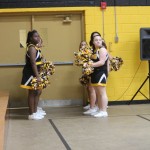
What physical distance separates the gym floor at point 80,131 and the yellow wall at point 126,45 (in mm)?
878

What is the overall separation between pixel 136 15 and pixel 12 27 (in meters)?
2.59

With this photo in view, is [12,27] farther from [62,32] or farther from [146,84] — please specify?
[146,84]

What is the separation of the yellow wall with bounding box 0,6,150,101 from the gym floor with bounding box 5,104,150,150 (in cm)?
88

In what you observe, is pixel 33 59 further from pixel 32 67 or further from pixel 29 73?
pixel 29 73

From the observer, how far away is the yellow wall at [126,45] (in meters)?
7.38

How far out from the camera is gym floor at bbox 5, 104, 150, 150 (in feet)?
13.1

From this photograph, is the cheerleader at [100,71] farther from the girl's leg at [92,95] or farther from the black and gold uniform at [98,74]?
the girl's leg at [92,95]

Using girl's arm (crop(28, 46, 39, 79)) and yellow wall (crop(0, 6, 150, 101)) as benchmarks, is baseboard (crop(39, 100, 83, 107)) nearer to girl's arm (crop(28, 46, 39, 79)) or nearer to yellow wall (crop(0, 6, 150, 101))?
yellow wall (crop(0, 6, 150, 101))

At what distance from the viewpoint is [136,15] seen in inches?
293

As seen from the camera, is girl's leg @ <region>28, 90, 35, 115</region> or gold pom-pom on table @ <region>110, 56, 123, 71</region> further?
gold pom-pom on table @ <region>110, 56, 123, 71</region>

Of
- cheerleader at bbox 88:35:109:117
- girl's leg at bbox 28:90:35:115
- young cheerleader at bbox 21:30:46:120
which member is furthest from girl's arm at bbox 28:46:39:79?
cheerleader at bbox 88:35:109:117

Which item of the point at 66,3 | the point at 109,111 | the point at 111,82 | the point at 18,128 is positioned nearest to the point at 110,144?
the point at 18,128

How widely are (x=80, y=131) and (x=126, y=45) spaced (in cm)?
317

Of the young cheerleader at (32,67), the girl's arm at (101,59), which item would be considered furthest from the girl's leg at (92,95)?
the young cheerleader at (32,67)
